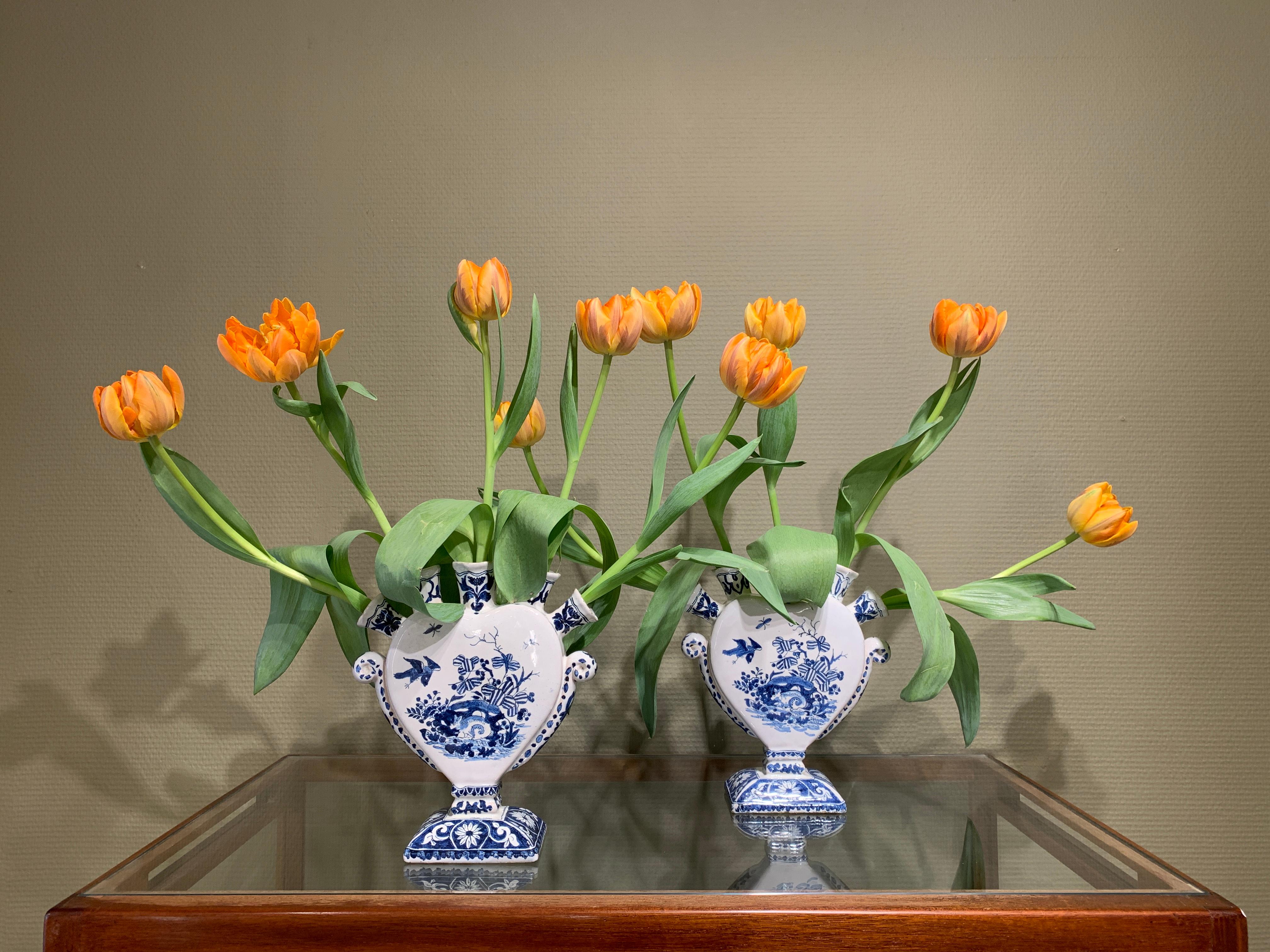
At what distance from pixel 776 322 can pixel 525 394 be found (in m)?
0.22

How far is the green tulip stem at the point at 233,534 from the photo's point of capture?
0.68m

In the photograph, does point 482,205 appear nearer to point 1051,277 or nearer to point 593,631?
point 593,631

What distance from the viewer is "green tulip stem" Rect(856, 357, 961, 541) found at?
80cm

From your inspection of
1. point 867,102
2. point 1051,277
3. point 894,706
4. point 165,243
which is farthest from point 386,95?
point 894,706

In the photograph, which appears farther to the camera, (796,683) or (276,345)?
(796,683)

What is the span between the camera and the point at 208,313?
1046 mm

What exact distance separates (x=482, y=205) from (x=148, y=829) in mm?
781

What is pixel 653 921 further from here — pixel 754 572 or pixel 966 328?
pixel 966 328

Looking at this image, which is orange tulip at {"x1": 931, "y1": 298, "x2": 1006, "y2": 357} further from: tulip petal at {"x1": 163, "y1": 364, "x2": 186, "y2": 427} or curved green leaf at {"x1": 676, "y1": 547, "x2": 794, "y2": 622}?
tulip petal at {"x1": 163, "y1": 364, "x2": 186, "y2": 427}

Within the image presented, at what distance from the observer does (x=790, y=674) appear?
752 millimetres

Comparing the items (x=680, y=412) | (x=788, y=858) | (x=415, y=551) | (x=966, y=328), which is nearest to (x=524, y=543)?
(x=415, y=551)

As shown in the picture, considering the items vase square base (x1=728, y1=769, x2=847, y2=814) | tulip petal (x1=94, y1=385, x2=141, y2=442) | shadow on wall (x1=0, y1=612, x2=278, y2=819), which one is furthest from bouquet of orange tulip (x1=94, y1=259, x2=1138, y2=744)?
shadow on wall (x1=0, y1=612, x2=278, y2=819)

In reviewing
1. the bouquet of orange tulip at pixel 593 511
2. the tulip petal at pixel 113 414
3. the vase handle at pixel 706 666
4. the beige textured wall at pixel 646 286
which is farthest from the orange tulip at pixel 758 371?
the tulip petal at pixel 113 414

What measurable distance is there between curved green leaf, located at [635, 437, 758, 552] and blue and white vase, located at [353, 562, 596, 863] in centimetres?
9
